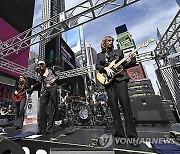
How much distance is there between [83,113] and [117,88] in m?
3.61

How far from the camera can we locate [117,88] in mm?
1968

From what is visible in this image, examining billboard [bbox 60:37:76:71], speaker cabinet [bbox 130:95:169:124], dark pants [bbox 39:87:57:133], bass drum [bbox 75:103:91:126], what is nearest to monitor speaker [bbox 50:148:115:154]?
dark pants [bbox 39:87:57:133]

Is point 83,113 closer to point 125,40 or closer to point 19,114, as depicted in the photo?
point 19,114

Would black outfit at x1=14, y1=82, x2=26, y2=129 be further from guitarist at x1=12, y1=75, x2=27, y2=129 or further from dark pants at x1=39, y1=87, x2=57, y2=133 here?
dark pants at x1=39, y1=87, x2=57, y2=133

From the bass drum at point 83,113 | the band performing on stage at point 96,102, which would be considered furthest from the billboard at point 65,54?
the bass drum at point 83,113

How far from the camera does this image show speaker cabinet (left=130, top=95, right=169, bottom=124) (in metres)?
3.33

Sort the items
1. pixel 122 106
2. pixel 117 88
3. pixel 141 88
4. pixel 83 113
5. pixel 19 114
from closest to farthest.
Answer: pixel 122 106 → pixel 117 88 → pixel 19 114 → pixel 141 88 → pixel 83 113

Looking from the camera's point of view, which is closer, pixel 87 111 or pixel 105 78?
pixel 105 78

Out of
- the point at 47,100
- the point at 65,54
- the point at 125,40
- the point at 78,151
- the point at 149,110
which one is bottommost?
the point at 78,151

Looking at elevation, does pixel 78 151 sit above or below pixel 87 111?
below

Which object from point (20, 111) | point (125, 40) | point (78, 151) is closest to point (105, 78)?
point (78, 151)

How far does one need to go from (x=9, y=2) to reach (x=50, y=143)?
1430 centimetres

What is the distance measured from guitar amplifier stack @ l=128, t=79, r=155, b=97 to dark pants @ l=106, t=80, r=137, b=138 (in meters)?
2.42

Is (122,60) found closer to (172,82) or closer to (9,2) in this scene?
(172,82)
